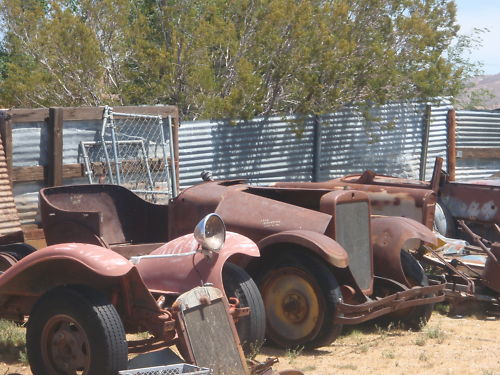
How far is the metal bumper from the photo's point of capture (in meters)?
6.72

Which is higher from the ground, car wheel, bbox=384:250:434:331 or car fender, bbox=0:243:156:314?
car fender, bbox=0:243:156:314

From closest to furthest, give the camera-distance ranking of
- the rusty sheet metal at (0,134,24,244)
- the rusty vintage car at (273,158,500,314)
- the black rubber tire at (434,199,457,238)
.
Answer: the rusty vintage car at (273,158,500,314) < the rusty sheet metal at (0,134,24,244) < the black rubber tire at (434,199,457,238)

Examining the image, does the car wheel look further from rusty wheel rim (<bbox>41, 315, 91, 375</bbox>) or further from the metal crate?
rusty wheel rim (<bbox>41, 315, 91, 375</bbox>)

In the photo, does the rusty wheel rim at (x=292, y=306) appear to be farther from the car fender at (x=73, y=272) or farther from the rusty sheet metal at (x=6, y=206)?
the rusty sheet metal at (x=6, y=206)

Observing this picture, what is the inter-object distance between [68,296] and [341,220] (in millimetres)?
2755

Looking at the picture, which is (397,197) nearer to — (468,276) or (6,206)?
(468,276)

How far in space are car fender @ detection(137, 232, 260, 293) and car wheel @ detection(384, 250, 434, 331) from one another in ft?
6.96

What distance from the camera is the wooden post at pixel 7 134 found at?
9.45m

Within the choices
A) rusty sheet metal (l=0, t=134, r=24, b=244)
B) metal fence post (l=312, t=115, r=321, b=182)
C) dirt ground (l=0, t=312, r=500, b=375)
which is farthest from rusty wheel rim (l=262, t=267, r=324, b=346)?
metal fence post (l=312, t=115, r=321, b=182)

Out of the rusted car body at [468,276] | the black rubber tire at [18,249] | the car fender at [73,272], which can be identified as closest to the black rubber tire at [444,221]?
the rusted car body at [468,276]

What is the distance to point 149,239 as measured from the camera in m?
8.30

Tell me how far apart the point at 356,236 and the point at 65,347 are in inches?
117

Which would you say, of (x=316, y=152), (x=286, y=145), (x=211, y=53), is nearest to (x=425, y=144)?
(x=316, y=152)

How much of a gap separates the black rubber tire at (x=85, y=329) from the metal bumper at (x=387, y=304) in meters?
2.18
